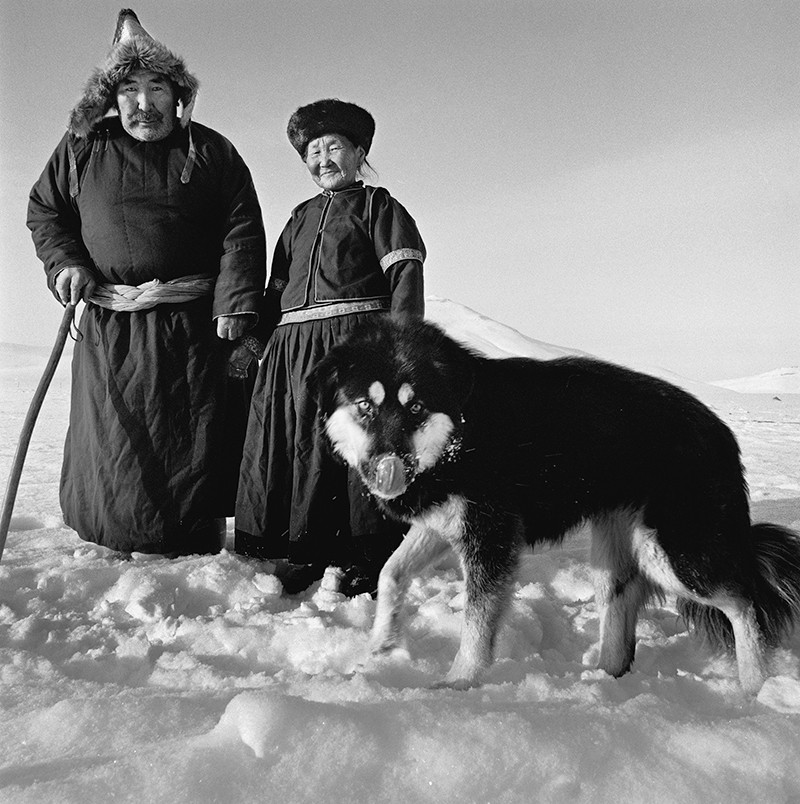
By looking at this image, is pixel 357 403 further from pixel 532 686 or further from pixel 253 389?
pixel 253 389

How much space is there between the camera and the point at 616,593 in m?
2.18

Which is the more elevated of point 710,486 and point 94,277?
point 94,277

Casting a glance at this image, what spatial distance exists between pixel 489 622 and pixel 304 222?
2082 mm

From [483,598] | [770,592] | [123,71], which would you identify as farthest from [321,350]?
[770,592]

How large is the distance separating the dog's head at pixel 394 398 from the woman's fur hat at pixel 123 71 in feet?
6.72

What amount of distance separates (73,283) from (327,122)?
58.5 inches

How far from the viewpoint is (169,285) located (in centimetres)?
317

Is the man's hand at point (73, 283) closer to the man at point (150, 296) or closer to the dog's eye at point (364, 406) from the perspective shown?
the man at point (150, 296)

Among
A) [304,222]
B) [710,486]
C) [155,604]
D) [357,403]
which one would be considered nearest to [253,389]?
[304,222]

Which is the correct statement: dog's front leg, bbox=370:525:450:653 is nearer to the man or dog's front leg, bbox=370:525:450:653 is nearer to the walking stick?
the man

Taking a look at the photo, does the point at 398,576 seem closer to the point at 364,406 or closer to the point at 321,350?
the point at 364,406

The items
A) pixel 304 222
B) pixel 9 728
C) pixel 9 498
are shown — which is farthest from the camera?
pixel 304 222

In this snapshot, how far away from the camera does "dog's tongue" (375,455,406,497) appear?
1.85 m

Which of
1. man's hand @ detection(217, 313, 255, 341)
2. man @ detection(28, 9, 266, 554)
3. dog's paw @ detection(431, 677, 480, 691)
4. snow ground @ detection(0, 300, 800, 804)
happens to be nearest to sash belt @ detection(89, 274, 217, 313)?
man @ detection(28, 9, 266, 554)
